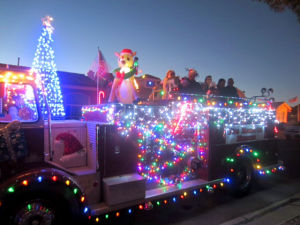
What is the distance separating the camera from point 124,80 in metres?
4.99

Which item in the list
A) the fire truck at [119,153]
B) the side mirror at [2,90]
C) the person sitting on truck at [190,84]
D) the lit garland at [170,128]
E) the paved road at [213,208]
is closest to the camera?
the fire truck at [119,153]

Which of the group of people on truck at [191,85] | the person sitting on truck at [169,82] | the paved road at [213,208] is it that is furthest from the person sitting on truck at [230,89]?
the paved road at [213,208]

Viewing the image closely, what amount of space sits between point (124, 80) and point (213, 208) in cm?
336

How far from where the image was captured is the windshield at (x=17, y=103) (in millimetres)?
2816

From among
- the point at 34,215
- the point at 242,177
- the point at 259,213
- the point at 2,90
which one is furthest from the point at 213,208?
the point at 2,90

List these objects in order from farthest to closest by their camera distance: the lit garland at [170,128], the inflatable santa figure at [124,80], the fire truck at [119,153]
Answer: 1. the inflatable santa figure at [124,80]
2. the lit garland at [170,128]
3. the fire truck at [119,153]

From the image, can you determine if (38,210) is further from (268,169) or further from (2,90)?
(268,169)

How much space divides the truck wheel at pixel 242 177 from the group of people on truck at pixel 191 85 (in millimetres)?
1933

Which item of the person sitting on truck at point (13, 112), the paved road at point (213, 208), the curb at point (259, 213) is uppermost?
the person sitting on truck at point (13, 112)

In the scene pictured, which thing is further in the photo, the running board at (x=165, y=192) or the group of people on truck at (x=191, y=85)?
the group of people on truck at (x=191, y=85)

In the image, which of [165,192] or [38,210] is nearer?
[38,210]

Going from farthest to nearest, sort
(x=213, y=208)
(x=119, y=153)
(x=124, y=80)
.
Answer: (x=124, y=80)
(x=213, y=208)
(x=119, y=153)

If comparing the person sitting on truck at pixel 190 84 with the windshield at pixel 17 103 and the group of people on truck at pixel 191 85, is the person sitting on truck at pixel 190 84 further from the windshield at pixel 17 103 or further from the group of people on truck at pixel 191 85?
the windshield at pixel 17 103

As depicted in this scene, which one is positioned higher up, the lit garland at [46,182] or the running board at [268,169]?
the lit garland at [46,182]
